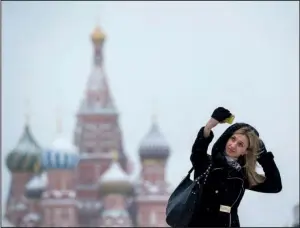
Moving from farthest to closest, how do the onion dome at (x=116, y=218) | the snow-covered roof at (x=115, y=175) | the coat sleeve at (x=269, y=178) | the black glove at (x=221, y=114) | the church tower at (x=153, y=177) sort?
the snow-covered roof at (x=115, y=175) → the onion dome at (x=116, y=218) → the church tower at (x=153, y=177) → the coat sleeve at (x=269, y=178) → the black glove at (x=221, y=114)

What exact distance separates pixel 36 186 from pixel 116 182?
2.00 meters

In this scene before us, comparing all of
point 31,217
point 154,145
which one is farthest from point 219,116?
point 31,217

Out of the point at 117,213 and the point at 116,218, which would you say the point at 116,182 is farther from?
the point at 116,218

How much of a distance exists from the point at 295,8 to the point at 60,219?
760 cm

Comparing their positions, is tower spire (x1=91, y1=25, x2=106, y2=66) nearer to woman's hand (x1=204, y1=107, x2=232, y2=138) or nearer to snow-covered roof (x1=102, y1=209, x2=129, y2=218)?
snow-covered roof (x1=102, y1=209, x2=129, y2=218)

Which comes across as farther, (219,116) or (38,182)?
(38,182)

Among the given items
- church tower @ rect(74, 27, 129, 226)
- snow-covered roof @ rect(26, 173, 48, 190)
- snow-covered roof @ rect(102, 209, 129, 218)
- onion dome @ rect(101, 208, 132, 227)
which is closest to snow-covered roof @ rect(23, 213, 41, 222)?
snow-covered roof @ rect(26, 173, 48, 190)

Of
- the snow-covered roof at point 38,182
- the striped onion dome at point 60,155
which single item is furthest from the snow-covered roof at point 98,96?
the snow-covered roof at point 38,182

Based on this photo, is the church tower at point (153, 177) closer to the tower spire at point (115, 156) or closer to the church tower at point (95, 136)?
the tower spire at point (115, 156)

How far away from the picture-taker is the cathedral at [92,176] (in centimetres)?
2653

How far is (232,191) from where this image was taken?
3779mm

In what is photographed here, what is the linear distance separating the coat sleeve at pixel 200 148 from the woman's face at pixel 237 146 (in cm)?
6

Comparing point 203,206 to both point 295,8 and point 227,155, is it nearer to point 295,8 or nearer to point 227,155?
point 227,155

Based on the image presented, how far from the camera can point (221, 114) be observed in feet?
12.2
